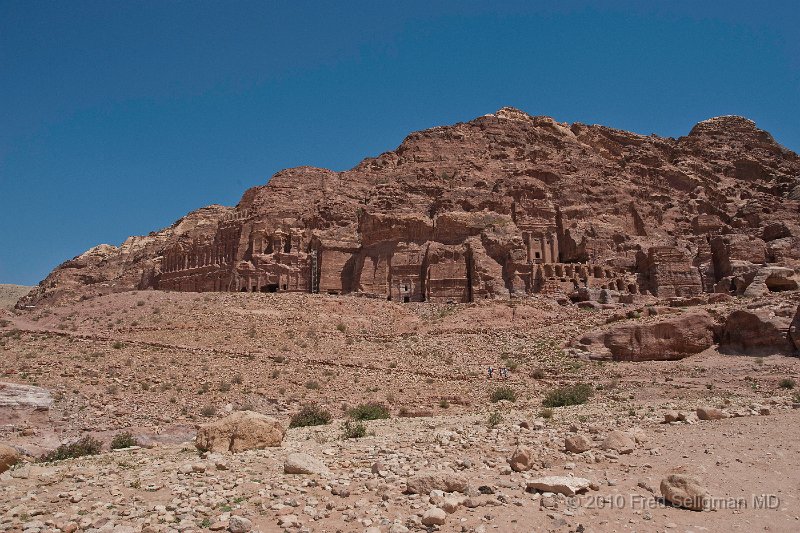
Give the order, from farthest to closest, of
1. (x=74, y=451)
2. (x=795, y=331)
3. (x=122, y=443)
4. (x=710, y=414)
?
(x=795, y=331)
(x=122, y=443)
(x=710, y=414)
(x=74, y=451)

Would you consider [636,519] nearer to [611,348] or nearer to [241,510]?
[241,510]

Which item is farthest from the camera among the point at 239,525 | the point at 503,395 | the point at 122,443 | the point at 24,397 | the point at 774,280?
the point at 774,280

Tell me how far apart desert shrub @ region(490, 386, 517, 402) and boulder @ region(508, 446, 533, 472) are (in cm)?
1071

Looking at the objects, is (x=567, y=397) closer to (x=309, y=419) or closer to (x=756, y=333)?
(x=309, y=419)

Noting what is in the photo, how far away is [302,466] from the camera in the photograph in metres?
8.73

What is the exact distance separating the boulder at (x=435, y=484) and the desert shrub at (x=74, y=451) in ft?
26.1

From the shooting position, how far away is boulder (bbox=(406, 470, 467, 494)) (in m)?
7.57

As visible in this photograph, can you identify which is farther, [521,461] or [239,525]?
[521,461]

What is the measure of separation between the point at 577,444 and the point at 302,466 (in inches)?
172

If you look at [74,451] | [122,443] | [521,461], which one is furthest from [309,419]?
[521,461]

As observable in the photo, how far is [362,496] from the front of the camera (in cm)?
775

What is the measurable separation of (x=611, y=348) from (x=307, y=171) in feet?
145

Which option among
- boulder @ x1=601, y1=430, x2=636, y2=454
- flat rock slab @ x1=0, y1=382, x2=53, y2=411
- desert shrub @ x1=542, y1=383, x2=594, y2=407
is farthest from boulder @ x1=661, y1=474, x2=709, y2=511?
flat rock slab @ x1=0, y1=382, x2=53, y2=411

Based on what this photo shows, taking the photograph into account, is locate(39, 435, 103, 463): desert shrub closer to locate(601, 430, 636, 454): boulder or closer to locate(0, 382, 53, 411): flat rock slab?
locate(0, 382, 53, 411): flat rock slab
